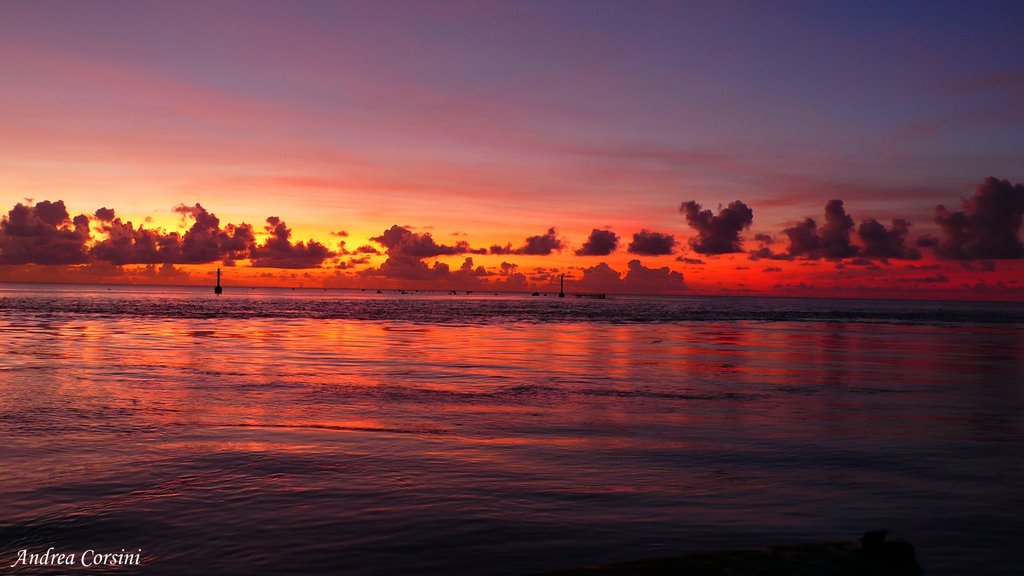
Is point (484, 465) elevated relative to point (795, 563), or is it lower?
lower

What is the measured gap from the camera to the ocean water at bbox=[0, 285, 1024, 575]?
29.0 ft

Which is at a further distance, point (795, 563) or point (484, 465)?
point (484, 465)

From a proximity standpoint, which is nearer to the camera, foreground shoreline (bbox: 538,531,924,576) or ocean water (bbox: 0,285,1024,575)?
foreground shoreline (bbox: 538,531,924,576)

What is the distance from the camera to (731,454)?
1407 centimetres

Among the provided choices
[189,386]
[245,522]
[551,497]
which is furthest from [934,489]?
[189,386]

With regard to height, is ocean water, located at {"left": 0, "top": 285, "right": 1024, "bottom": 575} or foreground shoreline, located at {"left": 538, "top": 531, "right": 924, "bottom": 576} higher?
foreground shoreline, located at {"left": 538, "top": 531, "right": 924, "bottom": 576}

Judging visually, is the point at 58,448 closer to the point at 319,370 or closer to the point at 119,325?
the point at 319,370

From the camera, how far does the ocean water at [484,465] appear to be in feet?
29.0

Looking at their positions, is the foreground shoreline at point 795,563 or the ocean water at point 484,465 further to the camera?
the ocean water at point 484,465

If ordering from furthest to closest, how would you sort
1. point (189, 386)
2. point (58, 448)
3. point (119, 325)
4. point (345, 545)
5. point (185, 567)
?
point (119, 325) → point (189, 386) → point (58, 448) → point (345, 545) → point (185, 567)

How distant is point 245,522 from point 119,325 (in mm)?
53150

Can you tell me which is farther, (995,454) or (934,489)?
(995,454)

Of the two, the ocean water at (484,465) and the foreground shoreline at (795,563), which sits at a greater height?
the foreground shoreline at (795,563)

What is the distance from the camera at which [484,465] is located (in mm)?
12742
